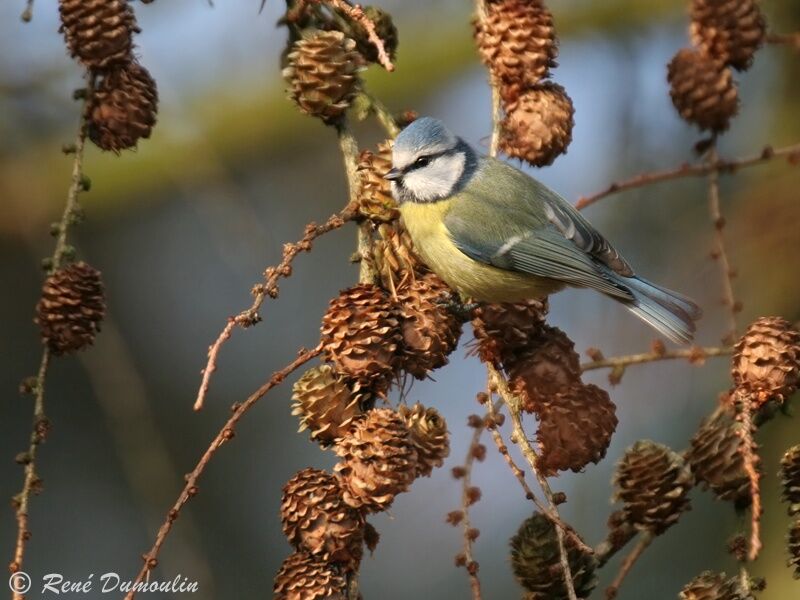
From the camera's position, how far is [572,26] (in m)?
2.56

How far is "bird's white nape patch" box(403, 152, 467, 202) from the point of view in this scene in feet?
6.20

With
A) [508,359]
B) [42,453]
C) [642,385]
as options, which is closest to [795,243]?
[642,385]

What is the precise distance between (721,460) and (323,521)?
560mm

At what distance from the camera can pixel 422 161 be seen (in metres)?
1.83

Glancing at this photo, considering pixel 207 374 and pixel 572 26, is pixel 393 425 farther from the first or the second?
pixel 572 26

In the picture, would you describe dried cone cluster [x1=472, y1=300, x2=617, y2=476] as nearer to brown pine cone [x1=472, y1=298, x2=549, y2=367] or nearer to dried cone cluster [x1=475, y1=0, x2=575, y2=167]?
brown pine cone [x1=472, y1=298, x2=549, y2=367]

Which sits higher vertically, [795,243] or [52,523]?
[795,243]

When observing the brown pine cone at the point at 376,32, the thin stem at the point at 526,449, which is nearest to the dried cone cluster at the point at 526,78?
the brown pine cone at the point at 376,32

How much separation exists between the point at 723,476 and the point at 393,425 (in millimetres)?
485

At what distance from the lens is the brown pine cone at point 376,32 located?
1.46 metres

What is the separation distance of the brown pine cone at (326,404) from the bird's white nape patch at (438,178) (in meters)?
0.62

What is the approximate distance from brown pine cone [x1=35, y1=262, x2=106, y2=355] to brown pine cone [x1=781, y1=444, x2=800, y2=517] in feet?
2.97

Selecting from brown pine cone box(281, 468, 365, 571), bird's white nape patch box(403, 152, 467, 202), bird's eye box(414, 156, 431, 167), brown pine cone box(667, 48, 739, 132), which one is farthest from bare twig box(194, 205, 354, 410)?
brown pine cone box(667, 48, 739, 132)

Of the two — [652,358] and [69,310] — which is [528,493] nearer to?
[652,358]
